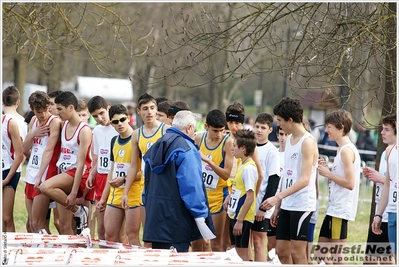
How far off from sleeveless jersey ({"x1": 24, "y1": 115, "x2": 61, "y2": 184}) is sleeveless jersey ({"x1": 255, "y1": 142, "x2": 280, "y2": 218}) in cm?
276

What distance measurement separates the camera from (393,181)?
6691 millimetres

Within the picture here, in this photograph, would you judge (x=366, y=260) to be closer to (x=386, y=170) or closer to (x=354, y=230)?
(x=386, y=170)

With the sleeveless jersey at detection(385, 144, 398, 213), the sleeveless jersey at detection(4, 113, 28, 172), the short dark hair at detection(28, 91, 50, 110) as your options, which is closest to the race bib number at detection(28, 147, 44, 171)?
the sleeveless jersey at detection(4, 113, 28, 172)

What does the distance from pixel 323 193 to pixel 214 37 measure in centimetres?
955

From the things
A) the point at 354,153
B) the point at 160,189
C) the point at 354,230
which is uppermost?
the point at 354,153

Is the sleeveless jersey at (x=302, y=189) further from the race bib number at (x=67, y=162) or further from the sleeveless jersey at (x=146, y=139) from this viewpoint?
the race bib number at (x=67, y=162)

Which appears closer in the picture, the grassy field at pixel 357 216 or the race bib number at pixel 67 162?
the race bib number at pixel 67 162

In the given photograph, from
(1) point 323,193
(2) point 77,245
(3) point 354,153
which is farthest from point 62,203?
(1) point 323,193

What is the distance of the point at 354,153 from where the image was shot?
7.17 metres

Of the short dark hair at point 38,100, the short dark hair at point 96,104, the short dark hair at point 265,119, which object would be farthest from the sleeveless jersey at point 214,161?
the short dark hair at point 38,100

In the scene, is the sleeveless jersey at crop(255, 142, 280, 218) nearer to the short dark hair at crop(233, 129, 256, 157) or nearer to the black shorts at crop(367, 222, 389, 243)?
the short dark hair at crop(233, 129, 256, 157)

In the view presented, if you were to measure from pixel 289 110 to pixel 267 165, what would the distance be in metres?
1.33

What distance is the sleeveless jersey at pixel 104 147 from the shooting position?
345 inches

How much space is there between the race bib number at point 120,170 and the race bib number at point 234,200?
54.3 inches
